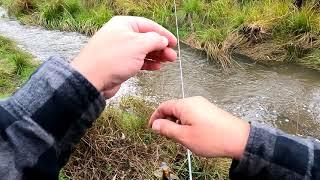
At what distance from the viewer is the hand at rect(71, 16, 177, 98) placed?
1.07 metres

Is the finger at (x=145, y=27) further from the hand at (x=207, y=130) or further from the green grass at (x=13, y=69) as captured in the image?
the green grass at (x=13, y=69)

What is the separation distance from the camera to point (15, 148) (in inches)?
36.3

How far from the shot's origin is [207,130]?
112 cm

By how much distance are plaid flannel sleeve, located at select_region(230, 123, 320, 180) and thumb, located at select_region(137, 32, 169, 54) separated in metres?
0.32

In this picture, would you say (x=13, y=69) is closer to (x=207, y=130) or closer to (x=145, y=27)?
(x=145, y=27)

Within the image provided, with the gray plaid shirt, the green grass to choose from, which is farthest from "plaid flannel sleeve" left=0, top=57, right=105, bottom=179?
the green grass

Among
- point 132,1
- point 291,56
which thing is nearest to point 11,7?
point 132,1

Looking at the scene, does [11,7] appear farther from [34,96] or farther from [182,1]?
[34,96]

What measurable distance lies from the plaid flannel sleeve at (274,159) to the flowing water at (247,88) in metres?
3.50

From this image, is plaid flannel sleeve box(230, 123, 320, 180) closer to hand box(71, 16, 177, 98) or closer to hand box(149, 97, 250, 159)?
hand box(149, 97, 250, 159)

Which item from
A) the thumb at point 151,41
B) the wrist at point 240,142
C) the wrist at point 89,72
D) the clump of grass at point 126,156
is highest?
the thumb at point 151,41

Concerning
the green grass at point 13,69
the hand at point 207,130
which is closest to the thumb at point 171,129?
the hand at point 207,130

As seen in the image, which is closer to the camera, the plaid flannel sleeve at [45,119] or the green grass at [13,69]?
the plaid flannel sleeve at [45,119]

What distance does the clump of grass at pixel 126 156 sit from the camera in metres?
2.92
